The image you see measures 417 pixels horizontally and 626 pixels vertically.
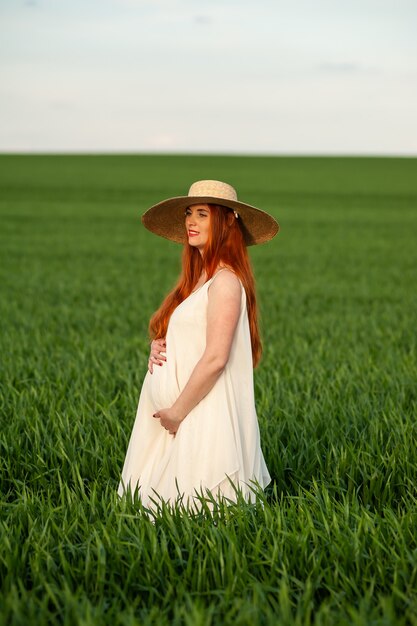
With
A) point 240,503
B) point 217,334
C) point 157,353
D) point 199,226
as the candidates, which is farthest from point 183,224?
point 240,503

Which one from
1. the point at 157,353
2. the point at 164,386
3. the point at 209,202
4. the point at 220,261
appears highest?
the point at 209,202

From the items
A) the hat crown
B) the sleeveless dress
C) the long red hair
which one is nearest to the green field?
the sleeveless dress

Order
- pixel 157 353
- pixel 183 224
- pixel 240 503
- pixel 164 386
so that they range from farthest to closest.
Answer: pixel 183 224 → pixel 157 353 → pixel 164 386 → pixel 240 503

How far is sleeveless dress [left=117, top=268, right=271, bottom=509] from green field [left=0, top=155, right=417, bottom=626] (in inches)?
6.2

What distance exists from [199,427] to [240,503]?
0.38 meters

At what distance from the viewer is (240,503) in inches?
155

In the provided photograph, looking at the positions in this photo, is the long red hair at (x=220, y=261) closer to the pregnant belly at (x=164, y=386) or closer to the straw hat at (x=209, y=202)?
the straw hat at (x=209, y=202)

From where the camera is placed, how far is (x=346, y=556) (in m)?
3.57

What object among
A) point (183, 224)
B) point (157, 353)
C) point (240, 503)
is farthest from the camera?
point (183, 224)

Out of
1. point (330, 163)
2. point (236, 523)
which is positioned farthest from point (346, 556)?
point (330, 163)

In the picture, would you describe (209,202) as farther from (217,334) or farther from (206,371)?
(206,371)

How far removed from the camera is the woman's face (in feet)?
13.1

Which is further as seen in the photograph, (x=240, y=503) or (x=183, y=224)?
(x=183, y=224)

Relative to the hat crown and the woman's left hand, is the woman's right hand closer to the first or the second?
the woman's left hand
